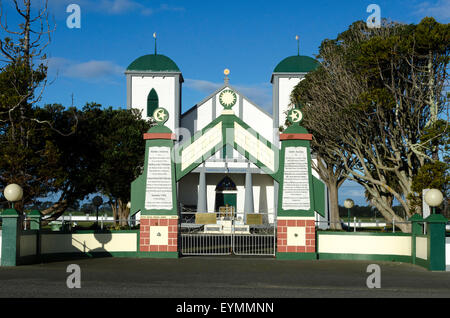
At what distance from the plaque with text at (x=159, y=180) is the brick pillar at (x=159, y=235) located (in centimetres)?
43

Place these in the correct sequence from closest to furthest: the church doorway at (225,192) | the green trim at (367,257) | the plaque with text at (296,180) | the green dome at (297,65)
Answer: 1. the green trim at (367,257)
2. the plaque with text at (296,180)
3. the green dome at (297,65)
4. the church doorway at (225,192)

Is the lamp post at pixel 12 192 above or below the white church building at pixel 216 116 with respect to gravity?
below

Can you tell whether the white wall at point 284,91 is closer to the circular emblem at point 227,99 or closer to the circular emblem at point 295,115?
the circular emblem at point 295,115

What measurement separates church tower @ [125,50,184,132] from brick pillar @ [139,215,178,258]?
22.6m

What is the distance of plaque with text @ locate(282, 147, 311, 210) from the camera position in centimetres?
1731

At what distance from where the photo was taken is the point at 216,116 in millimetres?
41125

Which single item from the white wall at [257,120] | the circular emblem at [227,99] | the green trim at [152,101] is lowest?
the circular emblem at [227,99]

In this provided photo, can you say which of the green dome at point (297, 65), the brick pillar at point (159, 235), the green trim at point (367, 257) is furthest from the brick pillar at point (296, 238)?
the green dome at point (297, 65)

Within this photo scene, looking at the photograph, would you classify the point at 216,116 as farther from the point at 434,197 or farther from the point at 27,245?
the point at 434,197

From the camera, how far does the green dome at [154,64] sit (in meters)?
40.3

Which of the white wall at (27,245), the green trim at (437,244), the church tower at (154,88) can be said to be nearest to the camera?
the green trim at (437,244)

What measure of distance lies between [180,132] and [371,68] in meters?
21.0
